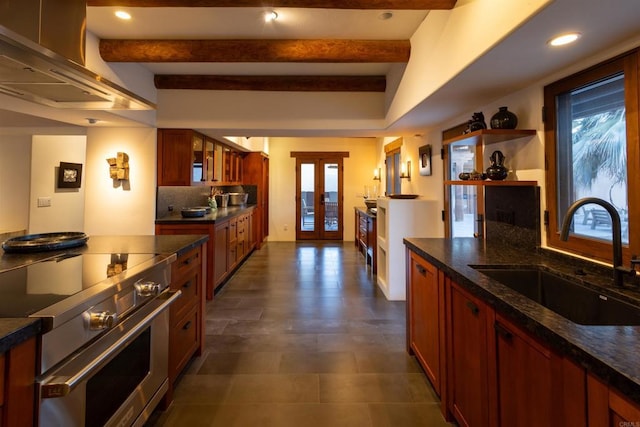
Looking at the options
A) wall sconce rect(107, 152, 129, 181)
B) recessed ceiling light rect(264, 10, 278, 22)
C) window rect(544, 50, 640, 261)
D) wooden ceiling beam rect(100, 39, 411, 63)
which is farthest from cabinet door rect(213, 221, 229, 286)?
window rect(544, 50, 640, 261)

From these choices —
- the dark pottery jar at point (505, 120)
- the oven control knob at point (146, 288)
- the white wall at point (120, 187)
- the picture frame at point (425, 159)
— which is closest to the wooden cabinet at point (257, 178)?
the white wall at point (120, 187)

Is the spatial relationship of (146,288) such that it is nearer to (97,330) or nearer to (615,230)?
(97,330)

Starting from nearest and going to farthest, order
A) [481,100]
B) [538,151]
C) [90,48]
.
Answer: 1. [538,151]
2. [481,100]
3. [90,48]

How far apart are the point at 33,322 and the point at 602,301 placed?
2.02 m

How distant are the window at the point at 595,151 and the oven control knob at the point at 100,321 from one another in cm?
223

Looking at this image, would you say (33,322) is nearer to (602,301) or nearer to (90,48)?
(602,301)

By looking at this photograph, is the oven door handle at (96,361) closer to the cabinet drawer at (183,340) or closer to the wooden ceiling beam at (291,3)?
the cabinet drawer at (183,340)

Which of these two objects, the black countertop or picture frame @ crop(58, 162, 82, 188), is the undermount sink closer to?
the black countertop

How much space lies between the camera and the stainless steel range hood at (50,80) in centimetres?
123

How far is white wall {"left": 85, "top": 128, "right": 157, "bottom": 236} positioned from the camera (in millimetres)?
3824

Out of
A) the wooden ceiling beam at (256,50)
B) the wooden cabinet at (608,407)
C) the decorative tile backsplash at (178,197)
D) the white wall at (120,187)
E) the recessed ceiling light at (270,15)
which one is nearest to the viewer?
the wooden cabinet at (608,407)

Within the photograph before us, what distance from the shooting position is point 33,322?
0.94 meters

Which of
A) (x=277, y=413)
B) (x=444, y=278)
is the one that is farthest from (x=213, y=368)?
(x=444, y=278)

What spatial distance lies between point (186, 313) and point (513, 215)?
93.2 inches
